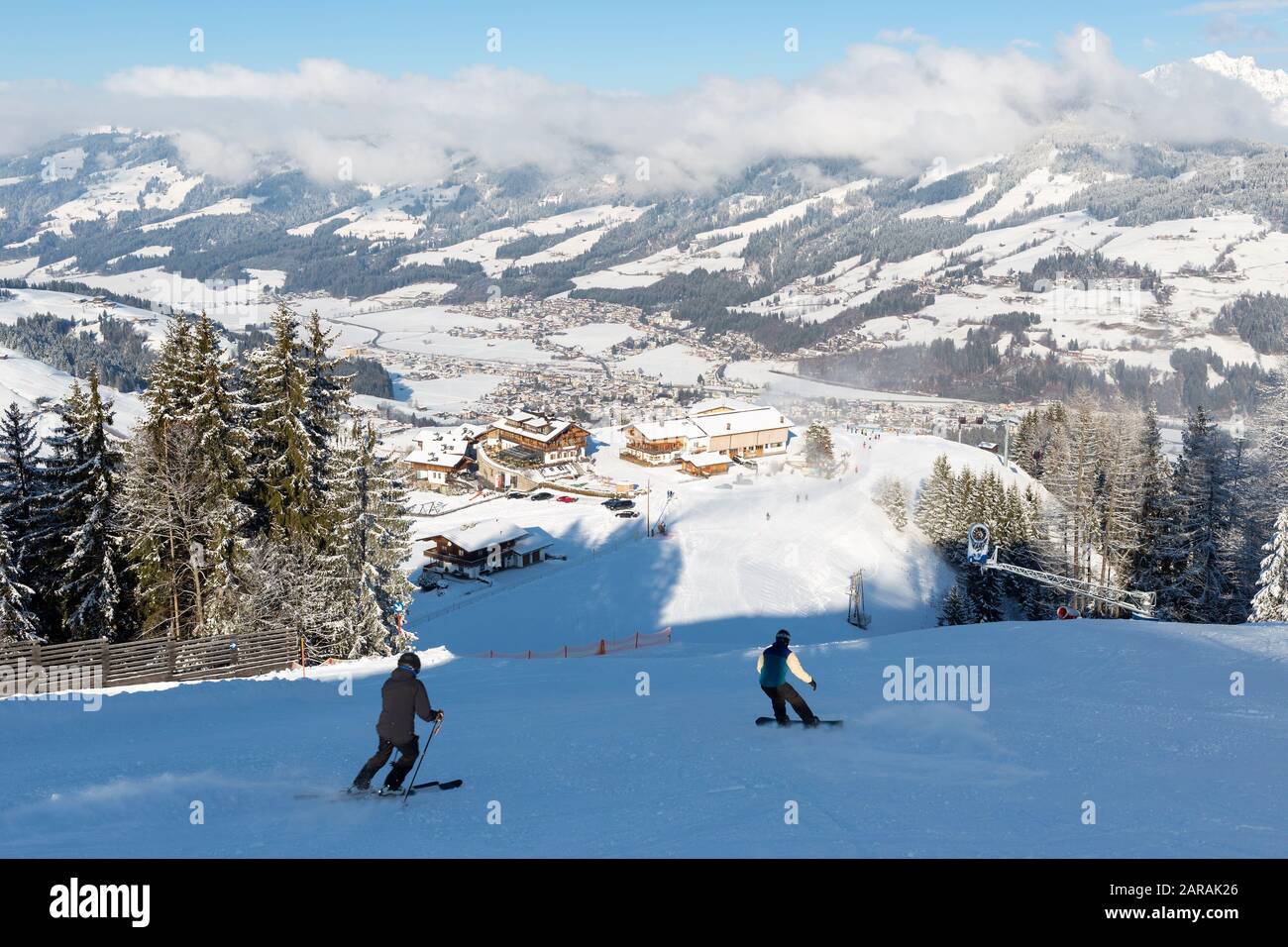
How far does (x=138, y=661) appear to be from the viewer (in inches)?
682

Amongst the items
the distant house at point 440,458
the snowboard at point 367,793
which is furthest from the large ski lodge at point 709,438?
the snowboard at point 367,793

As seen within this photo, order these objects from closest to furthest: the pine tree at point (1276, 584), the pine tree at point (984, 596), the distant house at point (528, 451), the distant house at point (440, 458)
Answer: the pine tree at point (1276, 584) → the pine tree at point (984, 596) → the distant house at point (528, 451) → the distant house at point (440, 458)

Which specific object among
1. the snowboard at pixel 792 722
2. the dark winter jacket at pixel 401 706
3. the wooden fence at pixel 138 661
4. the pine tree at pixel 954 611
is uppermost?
the dark winter jacket at pixel 401 706

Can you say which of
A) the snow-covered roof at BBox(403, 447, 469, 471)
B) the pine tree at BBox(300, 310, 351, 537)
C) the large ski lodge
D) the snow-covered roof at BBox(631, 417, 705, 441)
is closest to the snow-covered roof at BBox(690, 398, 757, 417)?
the large ski lodge

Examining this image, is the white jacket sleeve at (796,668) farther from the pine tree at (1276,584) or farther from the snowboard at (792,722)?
the pine tree at (1276,584)

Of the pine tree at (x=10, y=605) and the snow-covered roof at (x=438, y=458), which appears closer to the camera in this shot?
the pine tree at (x=10, y=605)

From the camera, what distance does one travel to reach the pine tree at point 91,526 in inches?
862

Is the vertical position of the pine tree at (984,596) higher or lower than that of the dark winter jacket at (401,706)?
lower

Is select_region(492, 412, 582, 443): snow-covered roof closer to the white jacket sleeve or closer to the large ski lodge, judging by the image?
the large ski lodge

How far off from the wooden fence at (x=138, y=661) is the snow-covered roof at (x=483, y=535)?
96.1 ft

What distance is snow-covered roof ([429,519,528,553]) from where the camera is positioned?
159 feet

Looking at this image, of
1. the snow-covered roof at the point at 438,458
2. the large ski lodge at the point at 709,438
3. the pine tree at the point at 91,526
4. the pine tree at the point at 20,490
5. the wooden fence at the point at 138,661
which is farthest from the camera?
the large ski lodge at the point at 709,438

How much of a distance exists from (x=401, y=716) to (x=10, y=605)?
55.8ft
